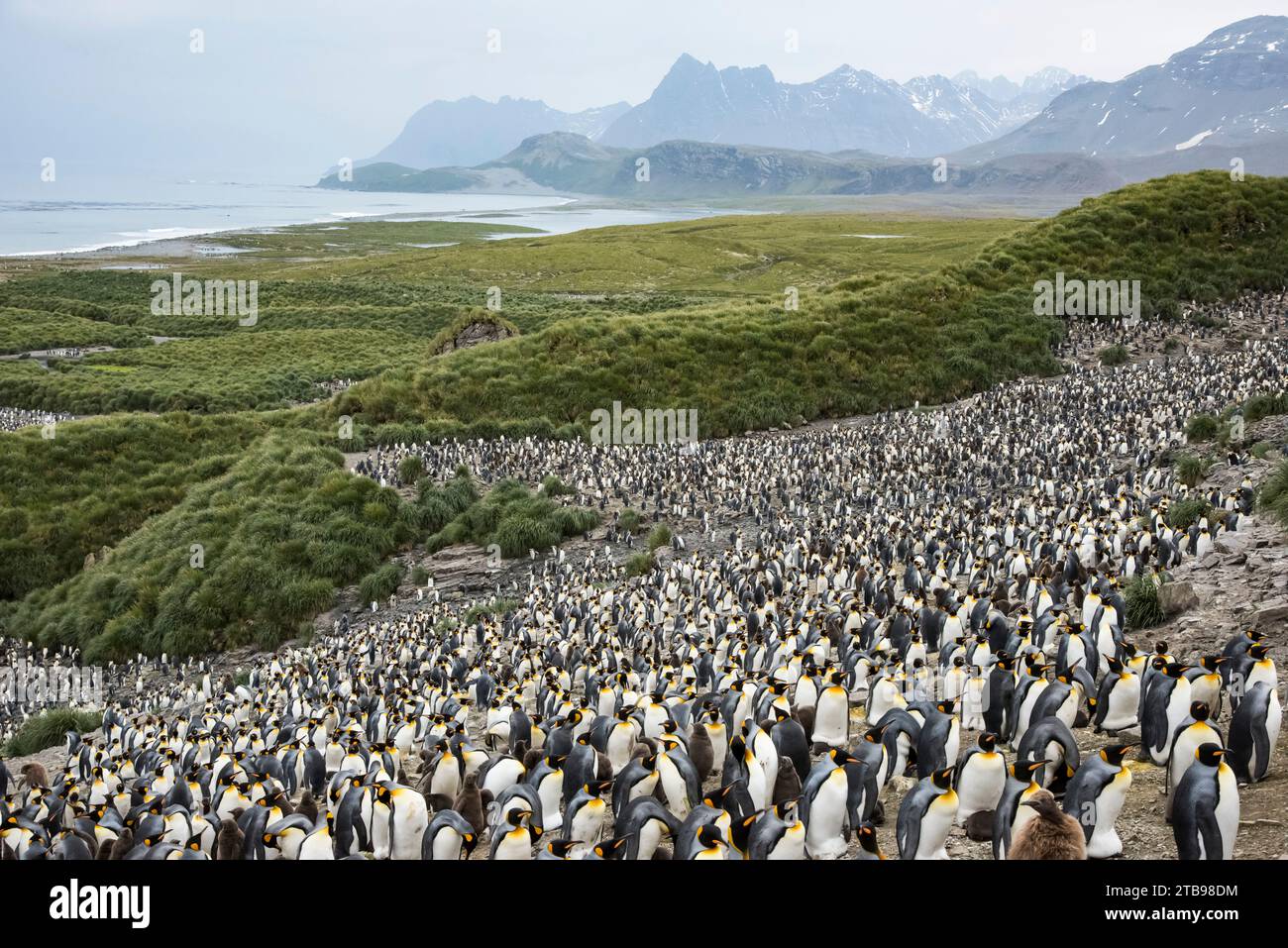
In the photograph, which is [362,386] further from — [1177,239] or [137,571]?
[1177,239]

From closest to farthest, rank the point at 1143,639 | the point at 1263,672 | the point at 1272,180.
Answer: the point at 1263,672 → the point at 1143,639 → the point at 1272,180

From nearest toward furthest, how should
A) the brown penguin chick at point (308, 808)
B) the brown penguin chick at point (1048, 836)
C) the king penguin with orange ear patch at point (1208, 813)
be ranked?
the brown penguin chick at point (1048, 836) → the king penguin with orange ear patch at point (1208, 813) → the brown penguin chick at point (308, 808)

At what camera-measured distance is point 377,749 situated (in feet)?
31.7

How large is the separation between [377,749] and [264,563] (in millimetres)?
12672

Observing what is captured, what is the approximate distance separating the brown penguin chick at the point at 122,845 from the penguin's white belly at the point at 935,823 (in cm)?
643

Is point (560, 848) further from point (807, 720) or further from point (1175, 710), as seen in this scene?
point (1175, 710)

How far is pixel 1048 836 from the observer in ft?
18.3

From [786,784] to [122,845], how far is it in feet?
18.7

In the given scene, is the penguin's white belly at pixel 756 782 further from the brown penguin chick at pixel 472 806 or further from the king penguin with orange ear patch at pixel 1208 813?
the king penguin with orange ear patch at pixel 1208 813

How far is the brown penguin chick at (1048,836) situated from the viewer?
5527mm

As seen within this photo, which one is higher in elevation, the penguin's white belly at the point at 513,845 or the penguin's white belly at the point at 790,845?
the penguin's white belly at the point at 790,845

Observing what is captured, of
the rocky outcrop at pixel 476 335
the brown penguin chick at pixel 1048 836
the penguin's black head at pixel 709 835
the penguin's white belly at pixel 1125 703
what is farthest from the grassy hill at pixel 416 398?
the brown penguin chick at pixel 1048 836
